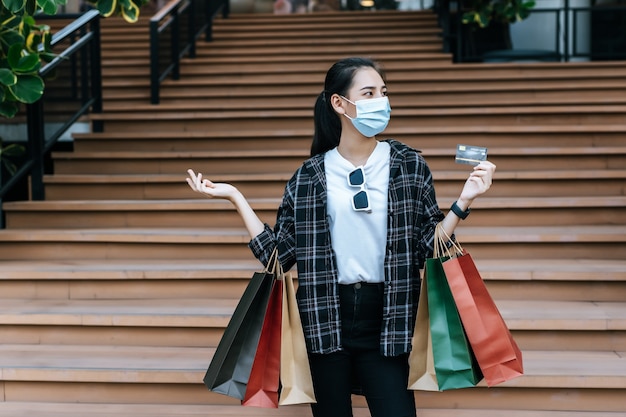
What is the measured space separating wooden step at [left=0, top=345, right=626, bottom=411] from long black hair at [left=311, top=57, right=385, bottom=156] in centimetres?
163

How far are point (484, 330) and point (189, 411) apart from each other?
79.9 inches

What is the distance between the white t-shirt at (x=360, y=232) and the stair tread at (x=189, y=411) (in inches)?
59.4

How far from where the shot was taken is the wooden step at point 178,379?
13.1ft

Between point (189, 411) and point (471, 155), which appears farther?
point (189, 411)

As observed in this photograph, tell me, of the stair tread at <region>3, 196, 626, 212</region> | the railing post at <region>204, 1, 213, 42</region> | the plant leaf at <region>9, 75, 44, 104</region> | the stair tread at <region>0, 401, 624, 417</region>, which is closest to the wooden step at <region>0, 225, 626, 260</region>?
the stair tread at <region>3, 196, 626, 212</region>

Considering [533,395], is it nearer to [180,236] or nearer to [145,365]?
[145,365]

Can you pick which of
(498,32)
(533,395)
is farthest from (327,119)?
(498,32)

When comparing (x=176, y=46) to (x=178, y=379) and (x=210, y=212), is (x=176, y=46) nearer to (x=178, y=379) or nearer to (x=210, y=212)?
(x=210, y=212)

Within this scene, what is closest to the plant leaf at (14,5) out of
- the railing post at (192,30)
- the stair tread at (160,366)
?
the stair tread at (160,366)

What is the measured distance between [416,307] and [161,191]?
380 cm

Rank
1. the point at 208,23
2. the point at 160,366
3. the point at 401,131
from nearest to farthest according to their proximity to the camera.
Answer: the point at 160,366 < the point at 401,131 < the point at 208,23

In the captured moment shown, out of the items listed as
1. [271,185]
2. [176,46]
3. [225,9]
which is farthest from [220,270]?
[225,9]

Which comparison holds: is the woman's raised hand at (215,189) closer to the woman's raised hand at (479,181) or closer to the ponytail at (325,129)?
the ponytail at (325,129)

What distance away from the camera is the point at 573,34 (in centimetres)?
973
